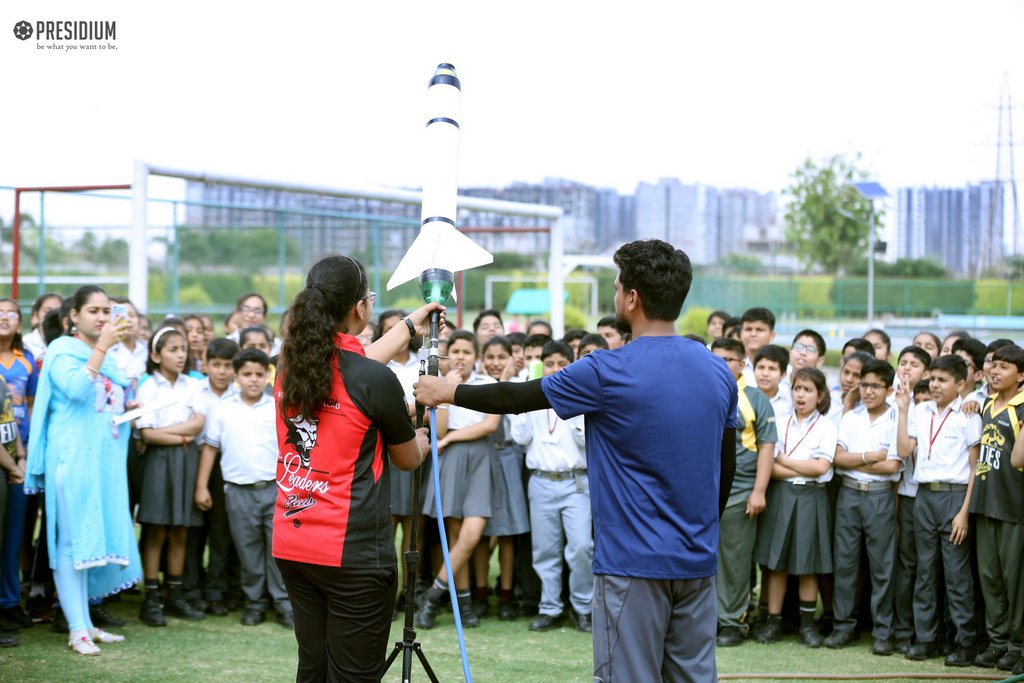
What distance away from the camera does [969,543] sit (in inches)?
193

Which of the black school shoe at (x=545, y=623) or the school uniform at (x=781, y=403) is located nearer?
the black school shoe at (x=545, y=623)

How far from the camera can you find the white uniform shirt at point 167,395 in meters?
5.42

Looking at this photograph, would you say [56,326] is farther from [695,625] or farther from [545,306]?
[545,306]

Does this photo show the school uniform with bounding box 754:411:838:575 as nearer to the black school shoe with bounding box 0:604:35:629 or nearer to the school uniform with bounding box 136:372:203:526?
the school uniform with bounding box 136:372:203:526

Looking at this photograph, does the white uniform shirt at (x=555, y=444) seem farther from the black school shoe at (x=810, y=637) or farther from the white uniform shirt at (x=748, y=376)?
the black school shoe at (x=810, y=637)

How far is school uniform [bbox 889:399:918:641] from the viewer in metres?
5.11

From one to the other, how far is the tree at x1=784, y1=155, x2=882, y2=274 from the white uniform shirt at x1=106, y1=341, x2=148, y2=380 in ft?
85.3

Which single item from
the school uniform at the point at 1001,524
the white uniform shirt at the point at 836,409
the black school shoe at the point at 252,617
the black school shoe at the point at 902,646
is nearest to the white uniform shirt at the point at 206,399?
the black school shoe at the point at 252,617

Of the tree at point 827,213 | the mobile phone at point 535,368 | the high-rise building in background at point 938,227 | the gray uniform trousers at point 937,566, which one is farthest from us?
the high-rise building in background at point 938,227

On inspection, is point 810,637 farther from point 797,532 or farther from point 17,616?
point 17,616

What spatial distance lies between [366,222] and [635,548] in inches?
494

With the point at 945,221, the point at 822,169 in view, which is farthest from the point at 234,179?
the point at 945,221

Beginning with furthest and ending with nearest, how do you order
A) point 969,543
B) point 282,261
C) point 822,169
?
point 822,169
point 282,261
point 969,543

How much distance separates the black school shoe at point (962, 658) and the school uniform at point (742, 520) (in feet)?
3.63
